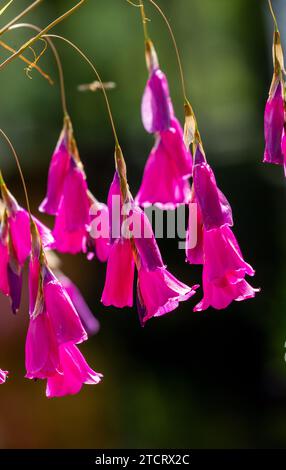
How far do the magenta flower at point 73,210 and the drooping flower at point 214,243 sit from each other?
0.18 meters

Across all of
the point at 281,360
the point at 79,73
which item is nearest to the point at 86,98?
the point at 79,73

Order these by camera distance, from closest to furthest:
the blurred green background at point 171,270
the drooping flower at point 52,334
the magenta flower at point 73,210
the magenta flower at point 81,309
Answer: the drooping flower at point 52,334
the magenta flower at point 73,210
the magenta flower at point 81,309
the blurred green background at point 171,270

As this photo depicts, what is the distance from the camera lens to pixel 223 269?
82 cm

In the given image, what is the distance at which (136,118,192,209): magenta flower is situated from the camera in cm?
84

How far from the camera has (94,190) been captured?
4.21m

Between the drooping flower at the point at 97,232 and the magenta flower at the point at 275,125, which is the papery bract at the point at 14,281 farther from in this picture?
the magenta flower at the point at 275,125

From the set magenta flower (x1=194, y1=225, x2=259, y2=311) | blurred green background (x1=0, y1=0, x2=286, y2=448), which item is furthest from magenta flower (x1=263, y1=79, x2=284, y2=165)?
blurred green background (x1=0, y1=0, x2=286, y2=448)

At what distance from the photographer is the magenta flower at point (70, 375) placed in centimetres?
84

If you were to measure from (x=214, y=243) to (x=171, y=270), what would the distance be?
3.00 meters

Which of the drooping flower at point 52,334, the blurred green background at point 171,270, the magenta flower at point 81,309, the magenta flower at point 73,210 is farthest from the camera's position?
the blurred green background at point 171,270

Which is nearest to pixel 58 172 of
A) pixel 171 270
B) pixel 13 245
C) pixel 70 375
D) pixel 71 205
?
pixel 71 205

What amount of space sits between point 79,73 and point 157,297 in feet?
11.4

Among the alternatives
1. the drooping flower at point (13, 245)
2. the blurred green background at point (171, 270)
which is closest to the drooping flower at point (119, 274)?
the drooping flower at point (13, 245)

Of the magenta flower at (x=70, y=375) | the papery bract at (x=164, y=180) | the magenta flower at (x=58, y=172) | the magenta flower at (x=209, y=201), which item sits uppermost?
the magenta flower at (x=58, y=172)
